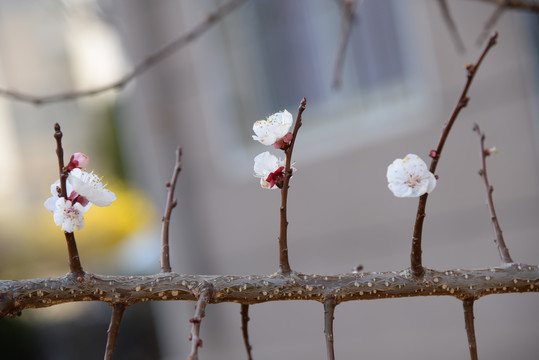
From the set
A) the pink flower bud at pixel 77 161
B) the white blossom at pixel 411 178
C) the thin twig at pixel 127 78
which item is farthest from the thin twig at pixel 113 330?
the thin twig at pixel 127 78

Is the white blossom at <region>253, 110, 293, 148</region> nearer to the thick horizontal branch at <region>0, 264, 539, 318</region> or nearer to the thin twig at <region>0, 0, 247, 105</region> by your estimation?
the thick horizontal branch at <region>0, 264, 539, 318</region>

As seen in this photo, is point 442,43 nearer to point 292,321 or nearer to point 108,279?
point 292,321

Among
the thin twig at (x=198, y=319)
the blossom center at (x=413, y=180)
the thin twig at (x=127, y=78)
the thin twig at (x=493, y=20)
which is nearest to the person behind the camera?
the thin twig at (x=198, y=319)

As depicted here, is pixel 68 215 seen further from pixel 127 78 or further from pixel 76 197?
pixel 127 78

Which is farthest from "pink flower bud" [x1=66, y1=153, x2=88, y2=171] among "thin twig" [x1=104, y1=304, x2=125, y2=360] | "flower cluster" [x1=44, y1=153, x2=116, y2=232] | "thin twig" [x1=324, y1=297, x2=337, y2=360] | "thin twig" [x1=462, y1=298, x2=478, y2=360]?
"thin twig" [x1=462, y1=298, x2=478, y2=360]

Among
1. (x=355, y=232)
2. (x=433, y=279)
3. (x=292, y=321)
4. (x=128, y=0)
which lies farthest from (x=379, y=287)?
(x=128, y=0)

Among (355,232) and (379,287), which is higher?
(355,232)

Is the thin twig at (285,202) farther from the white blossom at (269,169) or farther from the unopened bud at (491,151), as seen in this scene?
the unopened bud at (491,151)
